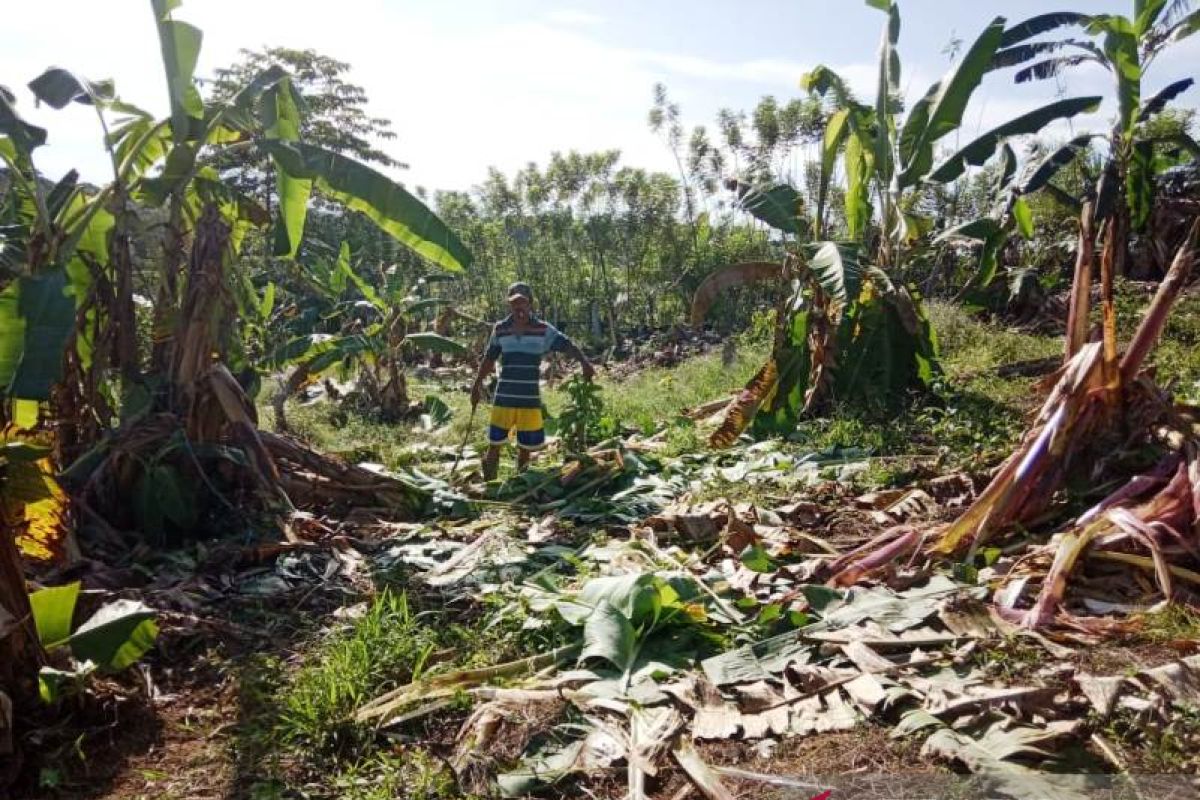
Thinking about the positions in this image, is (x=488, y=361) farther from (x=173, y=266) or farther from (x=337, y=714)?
(x=337, y=714)

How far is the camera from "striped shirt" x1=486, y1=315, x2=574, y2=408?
6.57 metres

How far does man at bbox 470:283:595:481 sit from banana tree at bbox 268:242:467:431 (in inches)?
103

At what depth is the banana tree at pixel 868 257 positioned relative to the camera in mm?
7152

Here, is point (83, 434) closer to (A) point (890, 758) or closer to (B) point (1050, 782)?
(A) point (890, 758)

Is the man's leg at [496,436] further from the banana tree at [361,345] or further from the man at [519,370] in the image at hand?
the banana tree at [361,345]

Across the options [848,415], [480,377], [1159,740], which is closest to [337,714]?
[1159,740]

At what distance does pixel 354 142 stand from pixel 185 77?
1790 cm

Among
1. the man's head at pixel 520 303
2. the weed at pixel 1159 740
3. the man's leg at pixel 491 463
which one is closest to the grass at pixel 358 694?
the weed at pixel 1159 740

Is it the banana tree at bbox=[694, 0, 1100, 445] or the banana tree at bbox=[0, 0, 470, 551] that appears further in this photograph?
the banana tree at bbox=[694, 0, 1100, 445]

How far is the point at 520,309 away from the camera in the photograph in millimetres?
6453

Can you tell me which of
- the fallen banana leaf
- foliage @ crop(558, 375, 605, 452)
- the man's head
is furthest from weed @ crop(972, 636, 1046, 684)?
foliage @ crop(558, 375, 605, 452)

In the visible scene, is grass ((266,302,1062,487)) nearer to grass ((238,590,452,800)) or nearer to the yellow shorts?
the yellow shorts

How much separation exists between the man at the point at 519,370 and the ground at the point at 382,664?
29.4 inches

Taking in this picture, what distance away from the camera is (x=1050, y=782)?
2225 mm
